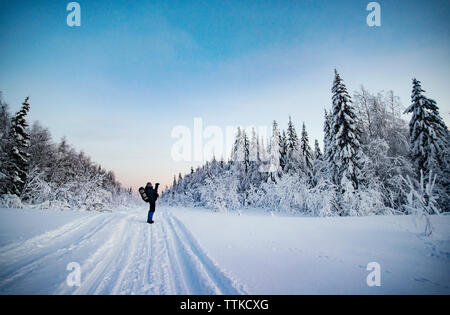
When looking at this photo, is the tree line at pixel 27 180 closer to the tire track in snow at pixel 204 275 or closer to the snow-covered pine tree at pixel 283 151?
the tire track in snow at pixel 204 275

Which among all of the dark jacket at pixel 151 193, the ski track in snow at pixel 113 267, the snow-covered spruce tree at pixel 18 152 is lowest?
the ski track in snow at pixel 113 267

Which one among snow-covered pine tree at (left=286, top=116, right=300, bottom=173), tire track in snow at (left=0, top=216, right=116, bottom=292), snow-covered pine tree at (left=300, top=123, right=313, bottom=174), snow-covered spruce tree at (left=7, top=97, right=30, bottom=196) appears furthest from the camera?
snow-covered pine tree at (left=300, top=123, right=313, bottom=174)

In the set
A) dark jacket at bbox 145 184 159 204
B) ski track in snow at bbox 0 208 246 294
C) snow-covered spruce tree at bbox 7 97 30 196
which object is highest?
snow-covered spruce tree at bbox 7 97 30 196

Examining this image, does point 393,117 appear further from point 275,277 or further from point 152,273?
point 152,273

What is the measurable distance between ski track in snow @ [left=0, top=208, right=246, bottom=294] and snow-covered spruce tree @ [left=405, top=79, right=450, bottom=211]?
23.3 meters

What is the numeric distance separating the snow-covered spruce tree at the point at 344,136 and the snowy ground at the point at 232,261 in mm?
12233

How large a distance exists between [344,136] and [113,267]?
21.1 m

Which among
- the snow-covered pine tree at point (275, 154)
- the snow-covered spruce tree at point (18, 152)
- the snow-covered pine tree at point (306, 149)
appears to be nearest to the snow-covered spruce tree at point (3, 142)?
the snow-covered spruce tree at point (18, 152)

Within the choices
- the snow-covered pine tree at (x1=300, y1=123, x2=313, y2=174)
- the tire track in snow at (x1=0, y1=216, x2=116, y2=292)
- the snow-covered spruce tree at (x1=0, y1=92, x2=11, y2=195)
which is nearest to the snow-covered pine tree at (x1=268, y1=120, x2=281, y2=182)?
the snow-covered pine tree at (x1=300, y1=123, x2=313, y2=174)

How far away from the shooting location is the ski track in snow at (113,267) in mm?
3041

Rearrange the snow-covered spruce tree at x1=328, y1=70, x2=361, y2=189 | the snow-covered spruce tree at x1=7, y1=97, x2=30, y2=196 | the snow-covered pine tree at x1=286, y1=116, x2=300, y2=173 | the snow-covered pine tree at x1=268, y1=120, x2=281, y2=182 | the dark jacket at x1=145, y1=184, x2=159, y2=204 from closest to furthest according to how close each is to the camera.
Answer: the dark jacket at x1=145, y1=184, x2=159, y2=204 → the snow-covered spruce tree at x1=328, y1=70, x2=361, y2=189 → the snow-covered spruce tree at x1=7, y1=97, x2=30, y2=196 → the snow-covered pine tree at x1=286, y1=116, x2=300, y2=173 → the snow-covered pine tree at x1=268, y1=120, x2=281, y2=182

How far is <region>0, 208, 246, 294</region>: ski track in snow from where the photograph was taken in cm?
304

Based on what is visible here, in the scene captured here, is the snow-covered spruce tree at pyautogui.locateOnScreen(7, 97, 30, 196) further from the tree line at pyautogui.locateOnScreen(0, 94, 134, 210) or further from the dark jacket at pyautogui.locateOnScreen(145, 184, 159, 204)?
the dark jacket at pyautogui.locateOnScreen(145, 184, 159, 204)

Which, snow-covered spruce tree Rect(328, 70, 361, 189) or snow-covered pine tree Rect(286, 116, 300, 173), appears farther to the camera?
snow-covered pine tree Rect(286, 116, 300, 173)
